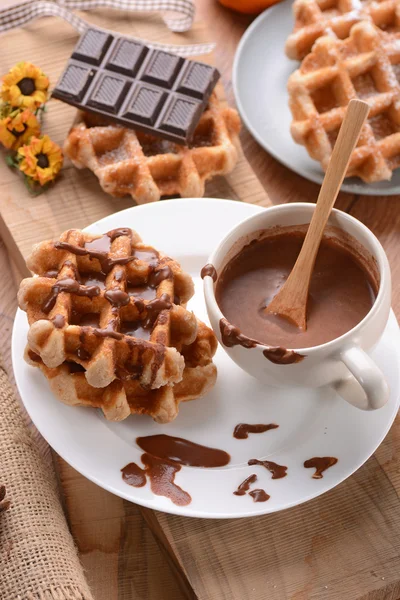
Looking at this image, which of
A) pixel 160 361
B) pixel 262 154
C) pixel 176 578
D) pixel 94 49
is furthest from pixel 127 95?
pixel 176 578

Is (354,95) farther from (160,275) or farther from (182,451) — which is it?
(182,451)

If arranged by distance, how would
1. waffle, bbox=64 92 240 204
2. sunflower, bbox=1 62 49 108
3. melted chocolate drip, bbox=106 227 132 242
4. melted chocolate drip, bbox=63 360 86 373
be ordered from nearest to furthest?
melted chocolate drip, bbox=63 360 86 373 → melted chocolate drip, bbox=106 227 132 242 → waffle, bbox=64 92 240 204 → sunflower, bbox=1 62 49 108

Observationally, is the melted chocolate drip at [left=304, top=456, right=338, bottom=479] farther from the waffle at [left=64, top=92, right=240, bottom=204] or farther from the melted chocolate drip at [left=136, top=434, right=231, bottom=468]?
the waffle at [left=64, top=92, right=240, bottom=204]

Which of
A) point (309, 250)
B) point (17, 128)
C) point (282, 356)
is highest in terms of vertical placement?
point (309, 250)

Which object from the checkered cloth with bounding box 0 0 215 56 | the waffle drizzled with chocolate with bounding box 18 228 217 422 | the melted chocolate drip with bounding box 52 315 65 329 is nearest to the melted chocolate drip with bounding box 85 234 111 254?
the waffle drizzled with chocolate with bounding box 18 228 217 422

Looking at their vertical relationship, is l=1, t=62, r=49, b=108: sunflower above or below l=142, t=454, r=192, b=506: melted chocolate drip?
above

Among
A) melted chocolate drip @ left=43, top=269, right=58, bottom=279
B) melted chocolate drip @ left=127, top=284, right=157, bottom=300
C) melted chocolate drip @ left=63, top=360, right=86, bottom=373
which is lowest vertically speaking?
melted chocolate drip @ left=63, top=360, right=86, bottom=373

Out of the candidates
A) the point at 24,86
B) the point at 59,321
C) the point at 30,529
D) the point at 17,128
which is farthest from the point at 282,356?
the point at 24,86
